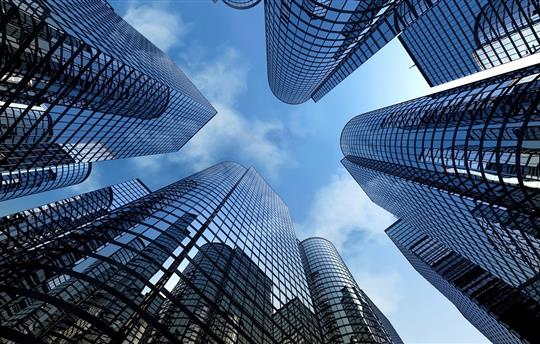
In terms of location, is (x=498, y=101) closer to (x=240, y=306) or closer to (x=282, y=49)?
(x=240, y=306)

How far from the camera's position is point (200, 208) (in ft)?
112

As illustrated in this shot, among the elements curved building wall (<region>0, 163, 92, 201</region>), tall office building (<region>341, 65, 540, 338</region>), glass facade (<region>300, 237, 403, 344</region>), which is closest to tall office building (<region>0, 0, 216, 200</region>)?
curved building wall (<region>0, 163, 92, 201</region>)

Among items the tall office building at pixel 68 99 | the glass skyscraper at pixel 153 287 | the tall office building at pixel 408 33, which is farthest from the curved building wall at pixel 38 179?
the tall office building at pixel 408 33

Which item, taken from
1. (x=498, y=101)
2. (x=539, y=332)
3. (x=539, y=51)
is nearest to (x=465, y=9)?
(x=539, y=51)

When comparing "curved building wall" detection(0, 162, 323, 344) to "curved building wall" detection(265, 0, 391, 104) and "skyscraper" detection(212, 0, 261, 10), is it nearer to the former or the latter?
"curved building wall" detection(265, 0, 391, 104)

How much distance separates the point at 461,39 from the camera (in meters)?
68.8

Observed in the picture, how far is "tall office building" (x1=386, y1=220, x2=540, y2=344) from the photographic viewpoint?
46169mm

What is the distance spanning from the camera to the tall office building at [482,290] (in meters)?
46.2

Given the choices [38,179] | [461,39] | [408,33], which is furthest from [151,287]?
[408,33]

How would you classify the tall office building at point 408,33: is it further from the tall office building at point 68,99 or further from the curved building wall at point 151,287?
the curved building wall at point 151,287

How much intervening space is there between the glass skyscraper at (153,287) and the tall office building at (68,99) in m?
12.2

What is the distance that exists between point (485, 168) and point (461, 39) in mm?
53427

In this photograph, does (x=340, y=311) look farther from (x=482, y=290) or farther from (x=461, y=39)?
(x=461, y=39)

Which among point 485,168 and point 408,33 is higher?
point 408,33
